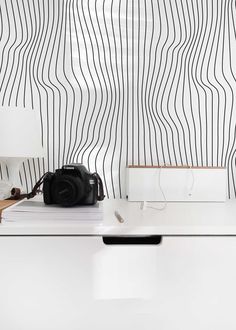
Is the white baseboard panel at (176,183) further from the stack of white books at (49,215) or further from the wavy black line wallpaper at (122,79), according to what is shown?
the stack of white books at (49,215)

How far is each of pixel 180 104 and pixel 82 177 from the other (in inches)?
21.0

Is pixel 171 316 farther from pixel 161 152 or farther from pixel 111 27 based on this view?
pixel 111 27

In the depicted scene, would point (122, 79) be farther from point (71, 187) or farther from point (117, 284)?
point (117, 284)

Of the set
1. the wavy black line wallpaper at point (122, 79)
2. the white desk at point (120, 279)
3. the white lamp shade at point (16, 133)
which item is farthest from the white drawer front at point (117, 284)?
the wavy black line wallpaper at point (122, 79)

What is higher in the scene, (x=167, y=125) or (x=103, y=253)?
(x=167, y=125)

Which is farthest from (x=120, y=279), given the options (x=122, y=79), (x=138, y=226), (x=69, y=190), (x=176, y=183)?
(x=122, y=79)

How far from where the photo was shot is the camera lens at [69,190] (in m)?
0.73

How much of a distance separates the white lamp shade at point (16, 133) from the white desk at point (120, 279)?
28cm

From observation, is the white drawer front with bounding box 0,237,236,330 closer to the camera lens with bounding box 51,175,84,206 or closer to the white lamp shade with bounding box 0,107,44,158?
the camera lens with bounding box 51,175,84,206

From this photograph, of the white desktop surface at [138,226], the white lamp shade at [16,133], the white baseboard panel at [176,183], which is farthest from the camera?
the white baseboard panel at [176,183]

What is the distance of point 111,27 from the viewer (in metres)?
1.08

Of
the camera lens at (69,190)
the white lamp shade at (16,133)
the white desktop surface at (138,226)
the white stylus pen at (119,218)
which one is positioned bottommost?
the white desktop surface at (138,226)

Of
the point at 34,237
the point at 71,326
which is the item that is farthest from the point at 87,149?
the point at 71,326

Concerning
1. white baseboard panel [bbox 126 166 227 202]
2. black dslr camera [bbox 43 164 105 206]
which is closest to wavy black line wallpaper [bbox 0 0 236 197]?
white baseboard panel [bbox 126 166 227 202]
